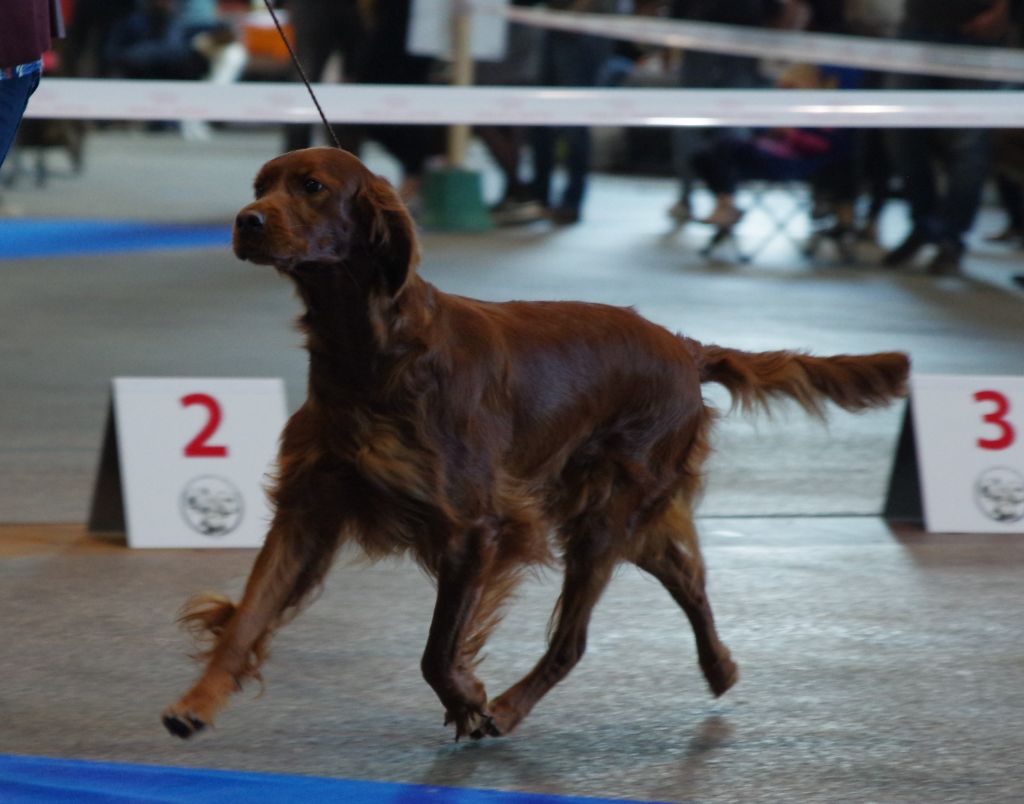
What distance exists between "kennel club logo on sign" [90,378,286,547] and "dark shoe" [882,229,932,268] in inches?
238

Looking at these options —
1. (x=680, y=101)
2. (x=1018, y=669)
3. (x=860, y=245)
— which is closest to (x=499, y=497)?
(x=1018, y=669)

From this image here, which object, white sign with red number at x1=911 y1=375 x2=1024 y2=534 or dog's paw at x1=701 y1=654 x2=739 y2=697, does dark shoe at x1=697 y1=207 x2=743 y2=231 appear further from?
dog's paw at x1=701 y1=654 x2=739 y2=697

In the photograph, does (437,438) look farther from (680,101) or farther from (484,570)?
(680,101)

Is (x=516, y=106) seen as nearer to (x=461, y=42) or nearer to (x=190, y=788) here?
(x=190, y=788)

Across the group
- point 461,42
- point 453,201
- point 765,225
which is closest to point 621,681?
point 461,42

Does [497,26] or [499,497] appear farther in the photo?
[497,26]

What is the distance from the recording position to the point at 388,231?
2.58 meters

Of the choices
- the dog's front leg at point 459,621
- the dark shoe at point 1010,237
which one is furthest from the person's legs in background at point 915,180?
the dog's front leg at point 459,621

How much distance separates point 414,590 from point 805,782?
1381mm

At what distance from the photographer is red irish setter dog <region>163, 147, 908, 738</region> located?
2.59m

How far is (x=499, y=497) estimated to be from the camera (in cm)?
275

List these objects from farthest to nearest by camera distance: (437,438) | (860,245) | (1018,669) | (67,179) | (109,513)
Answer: (67,179) < (860,245) < (109,513) < (1018,669) < (437,438)

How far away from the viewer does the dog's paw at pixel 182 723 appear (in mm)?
2569

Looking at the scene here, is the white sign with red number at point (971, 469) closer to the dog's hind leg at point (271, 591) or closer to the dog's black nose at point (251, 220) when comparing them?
the dog's hind leg at point (271, 591)
